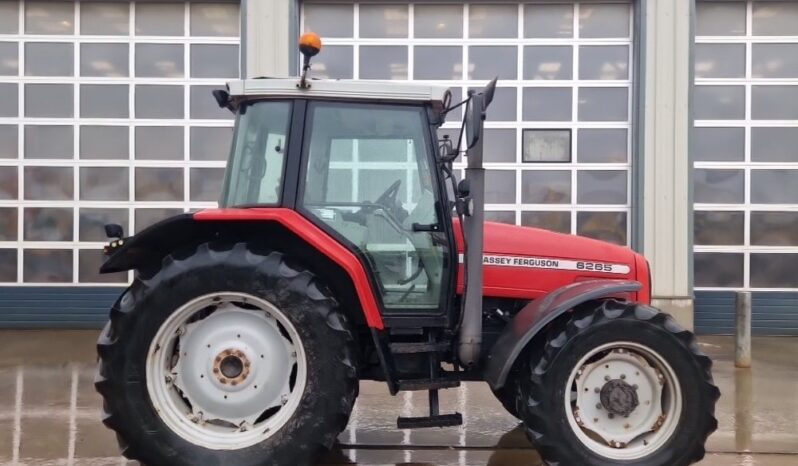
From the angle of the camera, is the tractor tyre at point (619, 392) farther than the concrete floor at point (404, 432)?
No

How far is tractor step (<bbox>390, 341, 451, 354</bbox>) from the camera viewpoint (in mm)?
4387

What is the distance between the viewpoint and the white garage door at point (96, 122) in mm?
10109

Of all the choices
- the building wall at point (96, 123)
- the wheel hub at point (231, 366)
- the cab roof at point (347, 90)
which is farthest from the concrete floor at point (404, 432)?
the building wall at point (96, 123)

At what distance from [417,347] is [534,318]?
26.3 inches

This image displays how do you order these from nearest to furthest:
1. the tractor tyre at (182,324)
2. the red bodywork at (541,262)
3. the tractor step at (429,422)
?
the tractor tyre at (182,324) < the tractor step at (429,422) < the red bodywork at (541,262)

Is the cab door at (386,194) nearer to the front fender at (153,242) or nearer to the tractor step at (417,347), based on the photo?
the tractor step at (417,347)

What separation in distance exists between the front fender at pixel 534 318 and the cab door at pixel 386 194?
16.1 inches

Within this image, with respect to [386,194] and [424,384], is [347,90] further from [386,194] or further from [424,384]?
[424,384]

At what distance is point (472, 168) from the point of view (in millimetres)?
4312

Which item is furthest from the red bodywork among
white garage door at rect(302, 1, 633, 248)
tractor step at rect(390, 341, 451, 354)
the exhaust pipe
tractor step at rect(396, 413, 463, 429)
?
white garage door at rect(302, 1, 633, 248)

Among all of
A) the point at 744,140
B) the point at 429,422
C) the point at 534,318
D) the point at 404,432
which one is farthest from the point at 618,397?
the point at 744,140

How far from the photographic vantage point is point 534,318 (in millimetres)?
4305

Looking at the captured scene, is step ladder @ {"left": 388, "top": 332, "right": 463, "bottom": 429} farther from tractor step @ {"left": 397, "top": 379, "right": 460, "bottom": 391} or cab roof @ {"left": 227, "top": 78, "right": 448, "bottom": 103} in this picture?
cab roof @ {"left": 227, "top": 78, "right": 448, "bottom": 103}

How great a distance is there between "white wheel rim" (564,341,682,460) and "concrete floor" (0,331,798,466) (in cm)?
75
